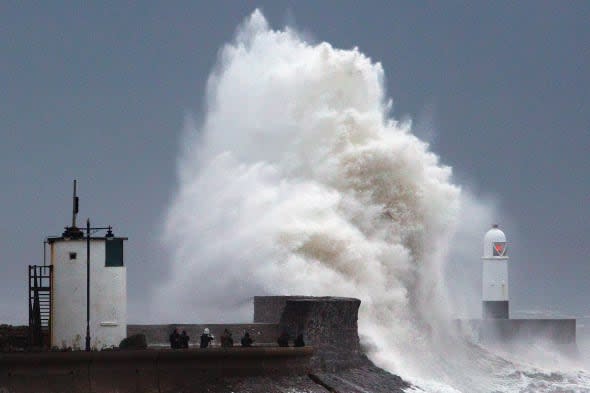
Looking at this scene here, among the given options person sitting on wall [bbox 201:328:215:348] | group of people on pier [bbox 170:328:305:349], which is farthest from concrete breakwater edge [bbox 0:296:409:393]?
person sitting on wall [bbox 201:328:215:348]

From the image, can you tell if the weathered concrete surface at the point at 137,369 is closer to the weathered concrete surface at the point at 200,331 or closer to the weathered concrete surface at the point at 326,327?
the weathered concrete surface at the point at 326,327

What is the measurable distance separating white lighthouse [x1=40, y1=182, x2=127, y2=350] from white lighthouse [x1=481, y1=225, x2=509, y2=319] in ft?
59.2

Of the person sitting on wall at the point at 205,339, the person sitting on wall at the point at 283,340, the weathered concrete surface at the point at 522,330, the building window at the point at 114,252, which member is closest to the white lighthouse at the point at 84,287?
the building window at the point at 114,252

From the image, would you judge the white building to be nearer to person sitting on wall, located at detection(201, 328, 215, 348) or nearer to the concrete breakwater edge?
the concrete breakwater edge

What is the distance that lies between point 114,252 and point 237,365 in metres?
2.20

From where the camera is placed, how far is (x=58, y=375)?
19.1m

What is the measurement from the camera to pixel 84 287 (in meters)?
20.1

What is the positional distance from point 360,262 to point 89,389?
1018 cm

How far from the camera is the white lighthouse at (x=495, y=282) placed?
121 feet

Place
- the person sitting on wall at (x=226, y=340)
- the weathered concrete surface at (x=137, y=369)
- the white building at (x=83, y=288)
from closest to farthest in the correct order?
1. the weathered concrete surface at (x=137, y=369)
2. the white building at (x=83, y=288)
3. the person sitting on wall at (x=226, y=340)

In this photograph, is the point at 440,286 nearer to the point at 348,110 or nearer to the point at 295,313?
the point at 348,110

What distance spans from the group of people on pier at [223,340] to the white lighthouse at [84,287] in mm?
926

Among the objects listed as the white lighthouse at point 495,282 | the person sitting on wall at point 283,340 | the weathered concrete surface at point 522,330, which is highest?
the white lighthouse at point 495,282

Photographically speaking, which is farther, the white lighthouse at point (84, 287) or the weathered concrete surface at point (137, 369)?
the white lighthouse at point (84, 287)
